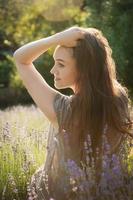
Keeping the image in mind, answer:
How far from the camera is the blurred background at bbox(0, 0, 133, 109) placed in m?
11.7

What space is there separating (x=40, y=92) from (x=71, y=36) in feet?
1.14

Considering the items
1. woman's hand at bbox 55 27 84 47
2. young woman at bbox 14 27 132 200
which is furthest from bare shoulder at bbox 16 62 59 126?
woman's hand at bbox 55 27 84 47

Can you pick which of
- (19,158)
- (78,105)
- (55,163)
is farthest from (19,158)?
(78,105)

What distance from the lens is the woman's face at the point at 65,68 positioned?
3.35 metres

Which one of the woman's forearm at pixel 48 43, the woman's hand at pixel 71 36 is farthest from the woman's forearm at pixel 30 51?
the woman's hand at pixel 71 36

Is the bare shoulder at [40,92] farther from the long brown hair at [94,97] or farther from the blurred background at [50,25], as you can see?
the blurred background at [50,25]

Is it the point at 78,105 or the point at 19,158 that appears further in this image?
the point at 19,158

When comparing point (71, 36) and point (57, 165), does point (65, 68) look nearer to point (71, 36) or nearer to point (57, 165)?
point (71, 36)

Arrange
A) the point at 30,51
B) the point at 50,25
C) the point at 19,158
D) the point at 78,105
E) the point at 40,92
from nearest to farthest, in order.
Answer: the point at 78,105, the point at 40,92, the point at 30,51, the point at 19,158, the point at 50,25

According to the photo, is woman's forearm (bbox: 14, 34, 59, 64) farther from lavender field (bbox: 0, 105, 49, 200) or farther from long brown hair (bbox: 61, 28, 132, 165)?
lavender field (bbox: 0, 105, 49, 200)

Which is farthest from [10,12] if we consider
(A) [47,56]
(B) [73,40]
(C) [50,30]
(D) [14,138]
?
(B) [73,40]

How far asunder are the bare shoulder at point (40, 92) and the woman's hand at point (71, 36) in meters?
A: 0.25

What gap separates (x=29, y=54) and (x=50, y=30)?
13563 mm

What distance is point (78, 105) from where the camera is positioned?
322 centimetres
